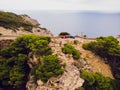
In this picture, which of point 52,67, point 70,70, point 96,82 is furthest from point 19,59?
point 96,82

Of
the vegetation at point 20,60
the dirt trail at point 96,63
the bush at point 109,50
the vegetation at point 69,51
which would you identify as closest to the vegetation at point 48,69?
the vegetation at point 20,60

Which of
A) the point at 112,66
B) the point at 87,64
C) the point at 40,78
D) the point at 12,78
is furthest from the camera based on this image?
the point at 112,66

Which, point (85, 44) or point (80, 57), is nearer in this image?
point (80, 57)

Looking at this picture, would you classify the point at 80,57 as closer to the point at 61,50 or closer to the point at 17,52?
the point at 61,50

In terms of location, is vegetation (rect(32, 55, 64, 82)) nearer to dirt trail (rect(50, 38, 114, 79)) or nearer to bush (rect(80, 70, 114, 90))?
bush (rect(80, 70, 114, 90))

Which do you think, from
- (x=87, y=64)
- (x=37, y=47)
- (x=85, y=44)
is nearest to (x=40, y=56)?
(x=37, y=47)

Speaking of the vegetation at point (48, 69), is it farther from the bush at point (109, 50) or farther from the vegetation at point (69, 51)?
the bush at point (109, 50)

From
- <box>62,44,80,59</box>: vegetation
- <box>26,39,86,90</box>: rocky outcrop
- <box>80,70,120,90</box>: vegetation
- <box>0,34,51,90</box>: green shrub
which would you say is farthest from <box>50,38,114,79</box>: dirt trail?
<box>26,39,86,90</box>: rocky outcrop
